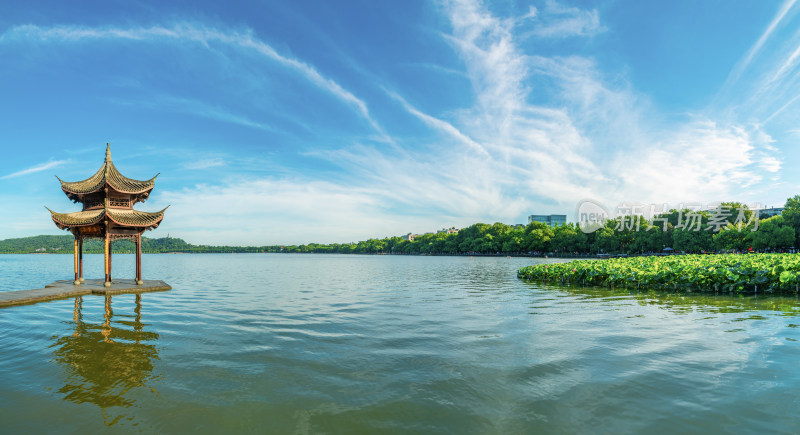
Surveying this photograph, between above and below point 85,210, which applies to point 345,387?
below

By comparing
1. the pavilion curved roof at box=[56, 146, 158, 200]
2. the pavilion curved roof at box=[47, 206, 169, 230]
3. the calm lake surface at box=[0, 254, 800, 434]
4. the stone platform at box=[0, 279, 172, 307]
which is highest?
the pavilion curved roof at box=[56, 146, 158, 200]

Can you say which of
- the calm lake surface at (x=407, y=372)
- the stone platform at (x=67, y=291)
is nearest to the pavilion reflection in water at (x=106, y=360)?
the calm lake surface at (x=407, y=372)

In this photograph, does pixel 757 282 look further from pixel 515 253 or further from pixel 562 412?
pixel 515 253

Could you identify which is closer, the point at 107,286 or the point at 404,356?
the point at 404,356

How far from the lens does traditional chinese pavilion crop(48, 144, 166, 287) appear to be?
802 inches

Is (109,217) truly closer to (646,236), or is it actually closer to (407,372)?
(407,372)

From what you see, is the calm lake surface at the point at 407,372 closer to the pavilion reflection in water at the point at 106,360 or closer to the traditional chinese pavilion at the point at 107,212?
the pavilion reflection in water at the point at 106,360

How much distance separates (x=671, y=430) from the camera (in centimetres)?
480

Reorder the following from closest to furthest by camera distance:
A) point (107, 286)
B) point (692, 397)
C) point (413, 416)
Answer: point (413, 416) < point (692, 397) < point (107, 286)

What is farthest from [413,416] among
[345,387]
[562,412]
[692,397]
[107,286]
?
[107,286]

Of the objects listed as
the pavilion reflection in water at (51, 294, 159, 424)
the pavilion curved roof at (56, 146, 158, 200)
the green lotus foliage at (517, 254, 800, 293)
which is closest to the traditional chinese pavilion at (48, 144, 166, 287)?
the pavilion curved roof at (56, 146, 158, 200)

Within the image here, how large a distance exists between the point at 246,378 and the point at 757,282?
832 inches

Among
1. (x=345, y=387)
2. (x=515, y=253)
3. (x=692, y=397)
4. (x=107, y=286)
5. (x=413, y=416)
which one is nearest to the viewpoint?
(x=413, y=416)

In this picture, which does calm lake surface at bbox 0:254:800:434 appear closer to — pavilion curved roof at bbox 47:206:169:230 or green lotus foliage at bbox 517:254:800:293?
green lotus foliage at bbox 517:254:800:293
